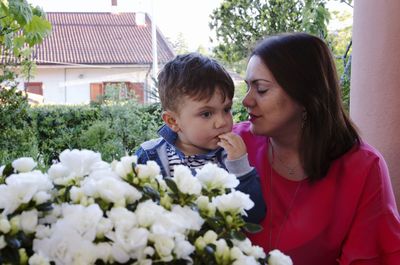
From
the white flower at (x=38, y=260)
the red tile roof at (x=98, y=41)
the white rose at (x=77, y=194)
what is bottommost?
the red tile roof at (x=98, y=41)

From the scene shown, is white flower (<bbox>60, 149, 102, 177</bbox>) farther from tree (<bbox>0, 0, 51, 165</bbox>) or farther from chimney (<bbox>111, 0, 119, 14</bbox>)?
chimney (<bbox>111, 0, 119, 14</bbox>)

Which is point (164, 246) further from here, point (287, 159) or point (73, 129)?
point (73, 129)

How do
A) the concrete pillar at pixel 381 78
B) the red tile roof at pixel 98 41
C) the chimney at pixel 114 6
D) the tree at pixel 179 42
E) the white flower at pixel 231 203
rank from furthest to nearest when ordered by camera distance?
the chimney at pixel 114 6, the red tile roof at pixel 98 41, the tree at pixel 179 42, the concrete pillar at pixel 381 78, the white flower at pixel 231 203

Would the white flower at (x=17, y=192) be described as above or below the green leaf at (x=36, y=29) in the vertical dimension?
above

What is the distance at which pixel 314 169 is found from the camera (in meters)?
1.75

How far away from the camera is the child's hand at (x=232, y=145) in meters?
1.52

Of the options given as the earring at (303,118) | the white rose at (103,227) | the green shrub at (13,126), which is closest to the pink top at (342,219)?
the earring at (303,118)

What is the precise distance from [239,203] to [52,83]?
13.4 m

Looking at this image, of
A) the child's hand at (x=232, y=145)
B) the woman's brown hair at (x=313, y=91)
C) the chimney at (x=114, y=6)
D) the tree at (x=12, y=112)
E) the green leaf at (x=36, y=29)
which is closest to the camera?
the child's hand at (x=232, y=145)

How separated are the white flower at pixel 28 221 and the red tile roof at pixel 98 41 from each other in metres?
11.9

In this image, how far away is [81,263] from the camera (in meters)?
0.69

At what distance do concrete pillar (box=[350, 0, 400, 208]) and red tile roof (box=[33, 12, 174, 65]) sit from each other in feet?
34.4

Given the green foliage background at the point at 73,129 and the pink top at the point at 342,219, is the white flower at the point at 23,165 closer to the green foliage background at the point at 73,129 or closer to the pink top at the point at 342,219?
the pink top at the point at 342,219

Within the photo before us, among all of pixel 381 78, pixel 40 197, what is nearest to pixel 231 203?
pixel 40 197
